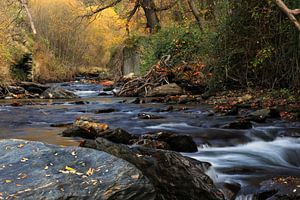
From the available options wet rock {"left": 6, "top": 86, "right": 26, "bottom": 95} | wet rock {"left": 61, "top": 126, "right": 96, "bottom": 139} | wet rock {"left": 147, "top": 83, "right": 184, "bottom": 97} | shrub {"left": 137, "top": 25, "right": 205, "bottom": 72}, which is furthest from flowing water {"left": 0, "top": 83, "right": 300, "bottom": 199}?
wet rock {"left": 6, "top": 86, "right": 26, "bottom": 95}

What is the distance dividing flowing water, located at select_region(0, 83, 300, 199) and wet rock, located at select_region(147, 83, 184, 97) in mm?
3205

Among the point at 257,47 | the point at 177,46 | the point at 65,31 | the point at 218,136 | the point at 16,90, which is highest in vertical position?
the point at 65,31

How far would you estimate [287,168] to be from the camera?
4.30 metres

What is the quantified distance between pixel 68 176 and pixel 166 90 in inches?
366

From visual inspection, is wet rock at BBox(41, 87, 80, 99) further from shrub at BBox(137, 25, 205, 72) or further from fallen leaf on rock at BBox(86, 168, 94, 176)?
fallen leaf on rock at BBox(86, 168, 94, 176)

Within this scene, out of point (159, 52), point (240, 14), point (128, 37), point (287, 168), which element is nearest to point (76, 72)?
point (128, 37)

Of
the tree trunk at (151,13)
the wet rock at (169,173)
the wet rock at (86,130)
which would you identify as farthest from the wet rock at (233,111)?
the tree trunk at (151,13)

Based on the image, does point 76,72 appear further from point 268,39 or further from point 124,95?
point 268,39

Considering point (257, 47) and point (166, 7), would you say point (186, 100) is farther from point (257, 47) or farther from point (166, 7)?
point (166, 7)

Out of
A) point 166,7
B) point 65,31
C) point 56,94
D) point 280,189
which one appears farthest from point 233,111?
point 65,31

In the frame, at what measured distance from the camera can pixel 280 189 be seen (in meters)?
3.29

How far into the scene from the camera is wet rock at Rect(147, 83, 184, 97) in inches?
457

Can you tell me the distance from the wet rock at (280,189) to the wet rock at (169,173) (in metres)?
0.38

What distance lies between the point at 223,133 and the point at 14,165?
Result: 3461 mm
